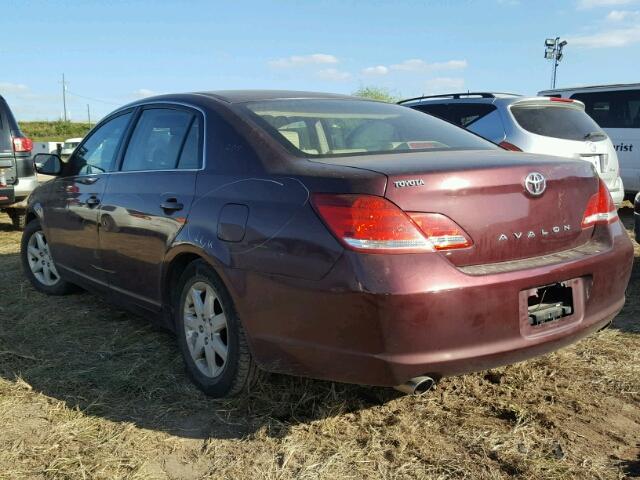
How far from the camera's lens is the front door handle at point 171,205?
314 cm

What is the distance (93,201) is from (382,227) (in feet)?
7.97

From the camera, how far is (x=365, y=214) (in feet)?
7.59

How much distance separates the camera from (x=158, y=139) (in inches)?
143

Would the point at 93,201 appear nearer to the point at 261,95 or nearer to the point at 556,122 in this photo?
the point at 261,95

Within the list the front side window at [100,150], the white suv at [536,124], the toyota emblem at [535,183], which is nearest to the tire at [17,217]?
the front side window at [100,150]

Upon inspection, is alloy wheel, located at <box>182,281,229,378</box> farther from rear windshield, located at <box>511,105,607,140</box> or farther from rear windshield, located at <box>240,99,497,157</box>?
rear windshield, located at <box>511,105,607,140</box>

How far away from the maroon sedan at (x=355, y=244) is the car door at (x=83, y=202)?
519mm

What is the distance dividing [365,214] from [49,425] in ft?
5.90

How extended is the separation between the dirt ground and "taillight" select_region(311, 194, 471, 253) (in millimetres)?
884

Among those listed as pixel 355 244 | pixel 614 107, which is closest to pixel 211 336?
pixel 355 244

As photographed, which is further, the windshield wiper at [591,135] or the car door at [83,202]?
the windshield wiper at [591,135]

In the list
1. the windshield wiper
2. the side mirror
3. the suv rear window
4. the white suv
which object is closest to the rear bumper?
the side mirror

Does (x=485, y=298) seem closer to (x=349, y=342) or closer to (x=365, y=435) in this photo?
(x=349, y=342)

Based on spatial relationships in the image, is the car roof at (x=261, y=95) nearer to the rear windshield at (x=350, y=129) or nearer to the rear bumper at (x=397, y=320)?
the rear windshield at (x=350, y=129)
